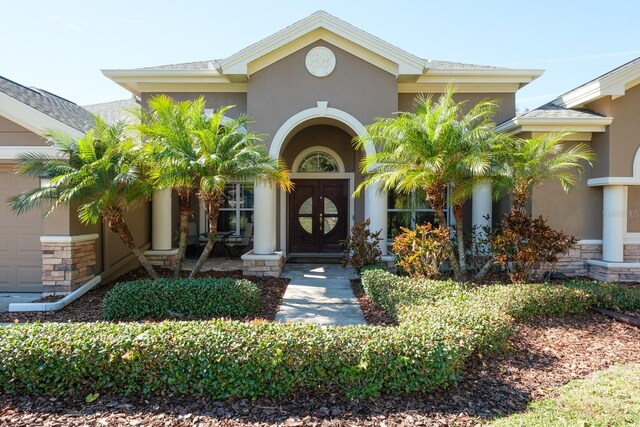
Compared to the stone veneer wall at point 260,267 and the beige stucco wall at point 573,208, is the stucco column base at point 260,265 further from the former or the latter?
the beige stucco wall at point 573,208

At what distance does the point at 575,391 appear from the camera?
3939 millimetres

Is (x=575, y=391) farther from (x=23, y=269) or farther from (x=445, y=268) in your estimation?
(x=23, y=269)

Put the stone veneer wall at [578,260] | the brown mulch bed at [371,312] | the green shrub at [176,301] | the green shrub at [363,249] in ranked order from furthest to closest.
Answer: the stone veneer wall at [578,260] → the green shrub at [363,249] → the green shrub at [176,301] → the brown mulch bed at [371,312]

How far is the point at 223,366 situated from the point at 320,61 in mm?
7609

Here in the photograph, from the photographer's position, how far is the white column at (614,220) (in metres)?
8.51

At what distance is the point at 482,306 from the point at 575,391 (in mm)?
1732

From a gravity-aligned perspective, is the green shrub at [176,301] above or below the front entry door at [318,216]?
below

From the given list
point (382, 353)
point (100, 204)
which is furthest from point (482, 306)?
point (100, 204)

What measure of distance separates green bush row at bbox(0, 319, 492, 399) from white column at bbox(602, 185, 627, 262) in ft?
21.9

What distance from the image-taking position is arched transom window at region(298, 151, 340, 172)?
12.5 metres

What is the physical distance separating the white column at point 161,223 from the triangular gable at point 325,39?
11.7 feet

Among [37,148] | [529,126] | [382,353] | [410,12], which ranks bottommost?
[382,353]

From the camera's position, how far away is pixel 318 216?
12.8 m

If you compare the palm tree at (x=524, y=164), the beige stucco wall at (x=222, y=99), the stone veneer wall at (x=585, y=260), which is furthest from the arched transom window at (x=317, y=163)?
the stone veneer wall at (x=585, y=260)
